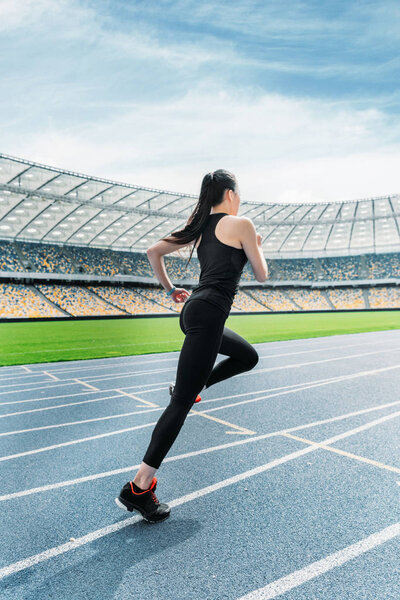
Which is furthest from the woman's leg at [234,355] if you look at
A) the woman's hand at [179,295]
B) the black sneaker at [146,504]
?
the black sneaker at [146,504]

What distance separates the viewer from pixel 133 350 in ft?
42.8

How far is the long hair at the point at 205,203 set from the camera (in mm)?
2857

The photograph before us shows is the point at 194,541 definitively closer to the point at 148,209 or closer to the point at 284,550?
the point at 284,550

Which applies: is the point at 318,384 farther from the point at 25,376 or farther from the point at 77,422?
the point at 25,376

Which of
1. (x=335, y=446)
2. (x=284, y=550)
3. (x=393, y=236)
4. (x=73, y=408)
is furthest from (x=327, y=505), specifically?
(x=393, y=236)

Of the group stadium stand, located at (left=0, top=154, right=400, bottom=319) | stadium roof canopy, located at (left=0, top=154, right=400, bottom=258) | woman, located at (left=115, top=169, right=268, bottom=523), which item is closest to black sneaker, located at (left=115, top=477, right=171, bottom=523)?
woman, located at (left=115, top=169, right=268, bottom=523)

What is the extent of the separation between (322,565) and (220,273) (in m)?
1.66

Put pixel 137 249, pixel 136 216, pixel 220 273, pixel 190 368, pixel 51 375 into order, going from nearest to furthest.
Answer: pixel 190 368 < pixel 220 273 < pixel 51 375 < pixel 136 216 < pixel 137 249

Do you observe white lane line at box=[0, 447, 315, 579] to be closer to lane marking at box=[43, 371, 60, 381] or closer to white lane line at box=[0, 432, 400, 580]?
white lane line at box=[0, 432, 400, 580]

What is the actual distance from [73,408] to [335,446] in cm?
324

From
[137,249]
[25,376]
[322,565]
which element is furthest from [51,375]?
[137,249]

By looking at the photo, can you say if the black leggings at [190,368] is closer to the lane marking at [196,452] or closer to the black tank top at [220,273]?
the black tank top at [220,273]

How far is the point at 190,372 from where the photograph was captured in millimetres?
2643

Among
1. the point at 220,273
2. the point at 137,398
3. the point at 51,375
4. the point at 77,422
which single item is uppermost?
the point at 220,273
